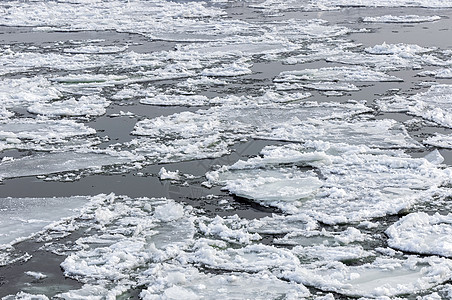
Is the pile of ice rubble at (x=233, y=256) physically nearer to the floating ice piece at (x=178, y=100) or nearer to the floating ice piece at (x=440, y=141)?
the floating ice piece at (x=440, y=141)

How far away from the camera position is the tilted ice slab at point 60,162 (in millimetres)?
6746

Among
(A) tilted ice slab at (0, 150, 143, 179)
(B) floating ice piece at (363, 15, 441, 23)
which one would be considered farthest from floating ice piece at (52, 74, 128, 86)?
(B) floating ice piece at (363, 15, 441, 23)

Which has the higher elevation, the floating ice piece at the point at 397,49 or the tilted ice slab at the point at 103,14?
the floating ice piece at the point at 397,49

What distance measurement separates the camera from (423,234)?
5109mm

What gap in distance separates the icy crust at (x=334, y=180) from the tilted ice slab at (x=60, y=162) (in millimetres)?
1106

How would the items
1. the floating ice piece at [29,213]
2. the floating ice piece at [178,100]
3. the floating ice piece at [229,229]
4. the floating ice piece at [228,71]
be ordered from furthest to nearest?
the floating ice piece at [228,71] → the floating ice piece at [178,100] → the floating ice piece at [29,213] → the floating ice piece at [229,229]

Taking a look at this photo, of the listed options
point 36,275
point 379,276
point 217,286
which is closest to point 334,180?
point 379,276

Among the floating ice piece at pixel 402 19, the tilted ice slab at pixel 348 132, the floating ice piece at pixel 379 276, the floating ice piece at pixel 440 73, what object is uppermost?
the floating ice piece at pixel 379 276

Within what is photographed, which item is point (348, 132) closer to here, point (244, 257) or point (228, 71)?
point (244, 257)

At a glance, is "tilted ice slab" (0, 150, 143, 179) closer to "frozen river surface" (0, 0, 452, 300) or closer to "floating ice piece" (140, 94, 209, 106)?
"frozen river surface" (0, 0, 452, 300)

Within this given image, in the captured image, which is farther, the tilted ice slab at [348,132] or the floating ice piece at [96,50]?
the floating ice piece at [96,50]

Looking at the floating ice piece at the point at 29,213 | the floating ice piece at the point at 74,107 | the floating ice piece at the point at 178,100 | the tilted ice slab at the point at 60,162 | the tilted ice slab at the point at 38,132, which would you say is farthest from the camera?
the floating ice piece at the point at 178,100

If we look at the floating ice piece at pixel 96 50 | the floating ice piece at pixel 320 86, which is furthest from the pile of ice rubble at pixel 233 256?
the floating ice piece at pixel 96 50

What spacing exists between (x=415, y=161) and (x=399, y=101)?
2.44m
